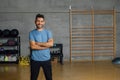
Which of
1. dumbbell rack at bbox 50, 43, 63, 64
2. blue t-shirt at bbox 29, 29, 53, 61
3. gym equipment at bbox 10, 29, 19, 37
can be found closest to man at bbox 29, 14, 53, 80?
blue t-shirt at bbox 29, 29, 53, 61

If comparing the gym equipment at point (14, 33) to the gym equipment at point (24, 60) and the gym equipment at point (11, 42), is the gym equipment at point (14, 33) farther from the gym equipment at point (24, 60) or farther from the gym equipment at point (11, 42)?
the gym equipment at point (24, 60)

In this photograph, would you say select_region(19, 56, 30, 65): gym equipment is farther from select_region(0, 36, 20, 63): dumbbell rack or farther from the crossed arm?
the crossed arm

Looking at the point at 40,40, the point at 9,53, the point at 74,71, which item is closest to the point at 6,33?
the point at 9,53

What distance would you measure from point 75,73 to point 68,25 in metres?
2.70

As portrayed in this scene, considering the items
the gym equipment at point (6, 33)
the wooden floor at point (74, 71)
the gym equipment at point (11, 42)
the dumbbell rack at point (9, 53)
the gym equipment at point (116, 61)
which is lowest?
the wooden floor at point (74, 71)

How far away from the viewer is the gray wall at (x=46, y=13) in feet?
30.9

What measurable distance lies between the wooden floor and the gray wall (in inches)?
45.2

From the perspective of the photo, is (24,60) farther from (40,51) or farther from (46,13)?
(40,51)

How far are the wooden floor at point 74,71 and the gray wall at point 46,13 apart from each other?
115 cm

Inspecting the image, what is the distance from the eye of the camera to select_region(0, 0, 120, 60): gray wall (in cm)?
941

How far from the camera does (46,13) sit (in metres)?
9.50

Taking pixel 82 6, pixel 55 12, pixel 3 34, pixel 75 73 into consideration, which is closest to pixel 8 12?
pixel 3 34

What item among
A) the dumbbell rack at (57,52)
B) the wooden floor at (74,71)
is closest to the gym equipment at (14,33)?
the wooden floor at (74,71)

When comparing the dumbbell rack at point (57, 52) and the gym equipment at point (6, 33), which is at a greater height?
the gym equipment at point (6, 33)
